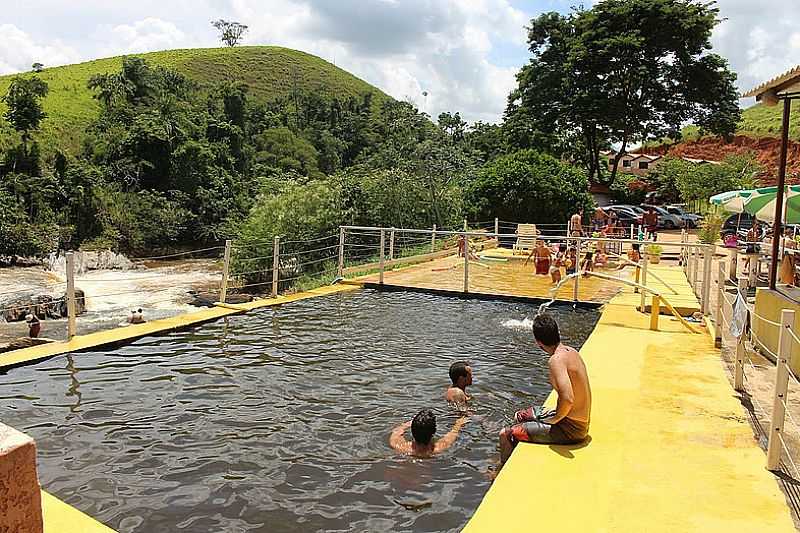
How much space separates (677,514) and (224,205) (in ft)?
122

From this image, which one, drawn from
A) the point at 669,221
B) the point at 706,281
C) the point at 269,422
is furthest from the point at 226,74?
the point at 269,422

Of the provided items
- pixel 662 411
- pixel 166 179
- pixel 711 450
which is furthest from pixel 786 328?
pixel 166 179

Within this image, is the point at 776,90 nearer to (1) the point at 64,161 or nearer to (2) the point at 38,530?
(2) the point at 38,530

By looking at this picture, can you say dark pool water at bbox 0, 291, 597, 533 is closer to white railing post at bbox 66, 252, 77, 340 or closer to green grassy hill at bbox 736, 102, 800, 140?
white railing post at bbox 66, 252, 77, 340

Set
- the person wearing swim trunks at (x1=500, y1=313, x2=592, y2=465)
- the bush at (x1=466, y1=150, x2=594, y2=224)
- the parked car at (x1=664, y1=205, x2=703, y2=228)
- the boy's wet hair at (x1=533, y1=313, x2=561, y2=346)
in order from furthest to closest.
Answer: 1. the parked car at (x1=664, y1=205, x2=703, y2=228)
2. the bush at (x1=466, y1=150, x2=594, y2=224)
3. the boy's wet hair at (x1=533, y1=313, x2=561, y2=346)
4. the person wearing swim trunks at (x1=500, y1=313, x2=592, y2=465)

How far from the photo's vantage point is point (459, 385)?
6766 mm

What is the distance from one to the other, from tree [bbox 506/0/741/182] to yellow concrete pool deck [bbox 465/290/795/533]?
32724 mm

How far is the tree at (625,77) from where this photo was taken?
115 feet

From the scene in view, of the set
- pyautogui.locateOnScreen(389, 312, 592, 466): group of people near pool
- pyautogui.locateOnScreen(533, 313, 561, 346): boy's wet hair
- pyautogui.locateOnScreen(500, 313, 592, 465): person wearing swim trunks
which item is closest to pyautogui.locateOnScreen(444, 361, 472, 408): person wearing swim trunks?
pyautogui.locateOnScreen(389, 312, 592, 466): group of people near pool

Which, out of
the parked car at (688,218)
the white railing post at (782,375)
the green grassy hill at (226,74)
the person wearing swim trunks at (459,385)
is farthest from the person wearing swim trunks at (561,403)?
the green grassy hill at (226,74)

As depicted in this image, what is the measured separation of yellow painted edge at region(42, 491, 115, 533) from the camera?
3.64m

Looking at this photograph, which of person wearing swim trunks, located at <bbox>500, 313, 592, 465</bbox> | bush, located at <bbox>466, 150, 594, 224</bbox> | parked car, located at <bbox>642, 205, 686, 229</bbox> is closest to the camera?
person wearing swim trunks, located at <bbox>500, 313, 592, 465</bbox>

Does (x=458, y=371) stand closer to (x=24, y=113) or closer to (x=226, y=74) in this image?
(x=24, y=113)

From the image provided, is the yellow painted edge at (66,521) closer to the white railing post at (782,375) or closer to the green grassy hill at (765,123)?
the white railing post at (782,375)
